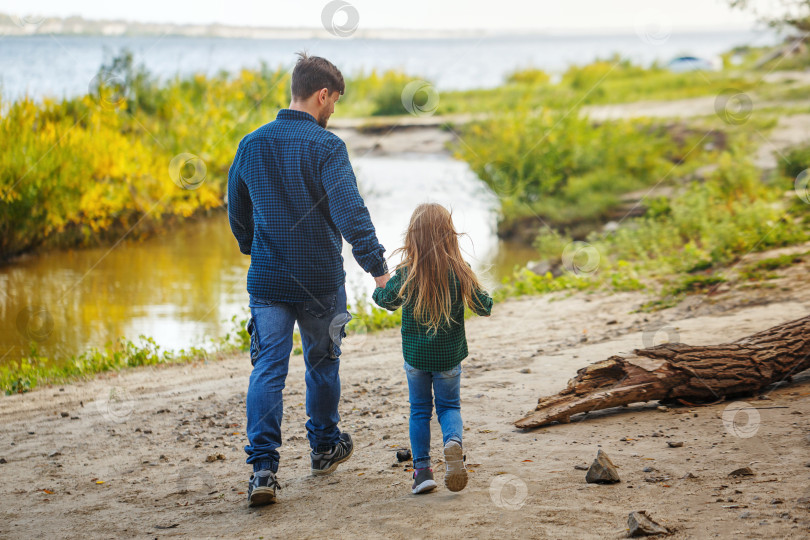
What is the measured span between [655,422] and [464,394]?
133 cm

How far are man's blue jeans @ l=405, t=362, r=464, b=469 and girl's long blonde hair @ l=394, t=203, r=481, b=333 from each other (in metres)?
0.25

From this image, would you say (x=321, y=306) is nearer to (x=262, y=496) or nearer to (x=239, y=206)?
(x=239, y=206)

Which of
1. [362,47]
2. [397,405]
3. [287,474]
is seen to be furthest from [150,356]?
[362,47]

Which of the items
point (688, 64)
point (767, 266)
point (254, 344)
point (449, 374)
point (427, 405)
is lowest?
point (427, 405)

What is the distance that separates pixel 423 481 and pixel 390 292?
0.86 meters

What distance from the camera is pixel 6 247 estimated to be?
11.0 m

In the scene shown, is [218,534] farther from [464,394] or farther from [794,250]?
[794,250]

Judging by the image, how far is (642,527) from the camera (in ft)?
8.65

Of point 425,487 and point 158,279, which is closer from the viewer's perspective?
point 425,487

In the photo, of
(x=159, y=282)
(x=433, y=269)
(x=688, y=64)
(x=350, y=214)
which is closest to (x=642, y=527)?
(x=433, y=269)

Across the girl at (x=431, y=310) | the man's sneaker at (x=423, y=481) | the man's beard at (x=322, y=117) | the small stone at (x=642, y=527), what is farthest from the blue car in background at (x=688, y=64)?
the small stone at (x=642, y=527)

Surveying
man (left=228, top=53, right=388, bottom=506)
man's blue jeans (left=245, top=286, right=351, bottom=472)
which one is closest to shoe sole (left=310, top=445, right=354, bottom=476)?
man's blue jeans (left=245, top=286, right=351, bottom=472)

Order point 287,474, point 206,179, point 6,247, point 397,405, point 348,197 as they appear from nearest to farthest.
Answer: point 348,197 → point 287,474 → point 397,405 → point 6,247 → point 206,179

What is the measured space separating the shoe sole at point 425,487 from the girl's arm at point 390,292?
81 cm
